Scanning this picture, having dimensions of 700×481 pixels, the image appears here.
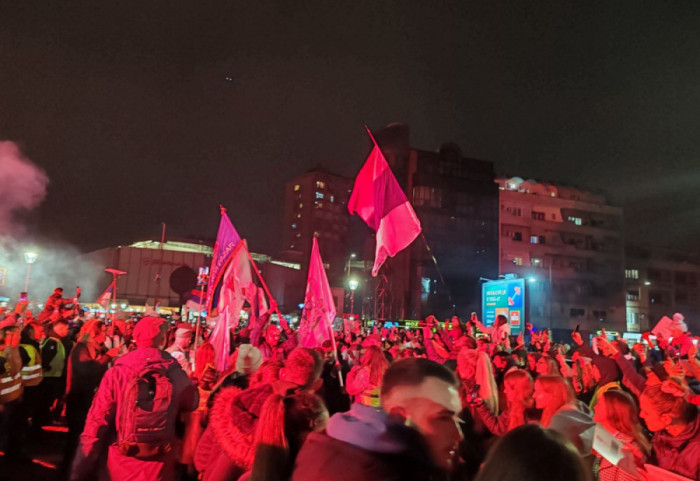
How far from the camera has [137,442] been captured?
4.14 m

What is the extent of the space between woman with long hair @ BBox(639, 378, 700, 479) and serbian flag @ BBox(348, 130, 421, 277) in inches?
253

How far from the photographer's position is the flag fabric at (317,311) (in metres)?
12.2

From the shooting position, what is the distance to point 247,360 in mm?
5535

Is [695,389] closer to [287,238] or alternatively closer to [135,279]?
[135,279]

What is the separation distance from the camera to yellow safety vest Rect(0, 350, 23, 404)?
7.04m

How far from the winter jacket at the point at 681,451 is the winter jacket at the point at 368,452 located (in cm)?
278

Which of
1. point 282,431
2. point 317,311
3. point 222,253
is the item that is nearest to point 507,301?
point 317,311

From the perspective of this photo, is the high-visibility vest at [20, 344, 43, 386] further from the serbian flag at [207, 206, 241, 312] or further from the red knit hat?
the red knit hat

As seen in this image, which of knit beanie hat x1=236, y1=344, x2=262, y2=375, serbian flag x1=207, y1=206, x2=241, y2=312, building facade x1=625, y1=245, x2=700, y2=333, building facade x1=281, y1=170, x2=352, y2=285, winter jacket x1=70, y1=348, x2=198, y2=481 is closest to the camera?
winter jacket x1=70, y1=348, x2=198, y2=481

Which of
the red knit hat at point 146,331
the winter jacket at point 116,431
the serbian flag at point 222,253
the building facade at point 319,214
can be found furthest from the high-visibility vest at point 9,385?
the building facade at point 319,214

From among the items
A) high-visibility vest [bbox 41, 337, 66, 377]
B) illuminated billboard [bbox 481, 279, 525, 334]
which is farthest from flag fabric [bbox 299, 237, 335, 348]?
illuminated billboard [bbox 481, 279, 525, 334]

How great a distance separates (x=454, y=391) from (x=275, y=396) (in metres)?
1.12

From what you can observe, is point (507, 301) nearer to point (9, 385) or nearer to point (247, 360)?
point (247, 360)

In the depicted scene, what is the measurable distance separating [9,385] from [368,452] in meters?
7.09
